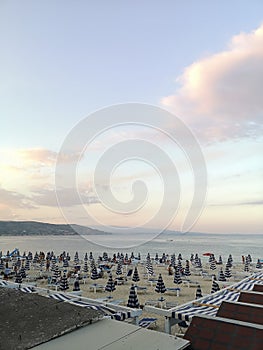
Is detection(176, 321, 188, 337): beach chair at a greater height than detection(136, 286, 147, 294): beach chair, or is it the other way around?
detection(176, 321, 188, 337): beach chair

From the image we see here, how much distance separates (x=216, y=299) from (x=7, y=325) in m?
4.44

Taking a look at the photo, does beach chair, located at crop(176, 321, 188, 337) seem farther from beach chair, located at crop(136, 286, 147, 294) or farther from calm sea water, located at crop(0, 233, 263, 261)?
calm sea water, located at crop(0, 233, 263, 261)

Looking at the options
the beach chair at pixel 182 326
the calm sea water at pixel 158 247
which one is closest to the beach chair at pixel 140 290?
the beach chair at pixel 182 326

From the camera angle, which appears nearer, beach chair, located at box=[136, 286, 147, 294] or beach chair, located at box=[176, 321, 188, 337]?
beach chair, located at box=[176, 321, 188, 337]

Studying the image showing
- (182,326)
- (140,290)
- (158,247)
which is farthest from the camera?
(158,247)

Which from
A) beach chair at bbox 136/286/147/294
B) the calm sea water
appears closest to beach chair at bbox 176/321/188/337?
beach chair at bbox 136/286/147/294

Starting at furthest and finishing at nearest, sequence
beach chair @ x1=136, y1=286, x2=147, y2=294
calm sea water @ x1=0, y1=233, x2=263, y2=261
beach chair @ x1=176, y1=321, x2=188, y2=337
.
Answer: calm sea water @ x1=0, y1=233, x2=263, y2=261, beach chair @ x1=136, y1=286, x2=147, y2=294, beach chair @ x1=176, y1=321, x2=188, y2=337

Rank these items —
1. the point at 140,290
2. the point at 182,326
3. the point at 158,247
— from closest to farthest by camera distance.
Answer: the point at 182,326 → the point at 140,290 → the point at 158,247

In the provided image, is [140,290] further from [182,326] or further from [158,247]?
[158,247]

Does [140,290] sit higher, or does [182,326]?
[182,326]

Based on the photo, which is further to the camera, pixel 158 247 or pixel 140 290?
pixel 158 247

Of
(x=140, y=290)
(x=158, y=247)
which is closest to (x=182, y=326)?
(x=140, y=290)

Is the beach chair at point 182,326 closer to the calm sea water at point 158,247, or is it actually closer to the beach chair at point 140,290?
the beach chair at point 140,290

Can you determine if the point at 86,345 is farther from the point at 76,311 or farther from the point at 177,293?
the point at 177,293
